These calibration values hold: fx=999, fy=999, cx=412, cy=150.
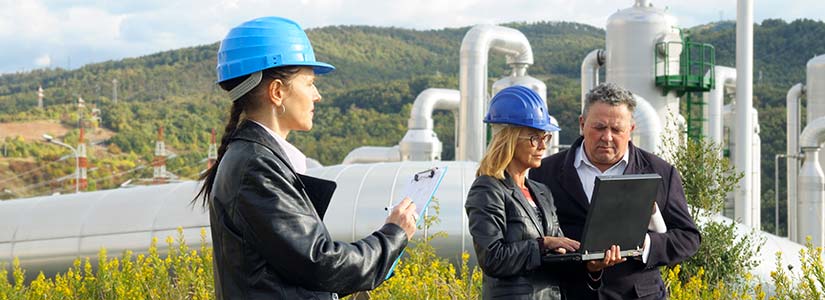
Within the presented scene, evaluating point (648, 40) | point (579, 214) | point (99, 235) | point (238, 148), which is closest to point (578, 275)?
point (579, 214)

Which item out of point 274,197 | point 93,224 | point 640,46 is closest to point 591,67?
point 640,46

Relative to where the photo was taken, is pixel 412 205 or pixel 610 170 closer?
pixel 412 205

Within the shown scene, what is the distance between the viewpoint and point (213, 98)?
66.6 meters

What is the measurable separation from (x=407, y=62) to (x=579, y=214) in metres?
76.0

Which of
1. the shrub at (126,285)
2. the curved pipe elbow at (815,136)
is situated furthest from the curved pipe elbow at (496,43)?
the shrub at (126,285)

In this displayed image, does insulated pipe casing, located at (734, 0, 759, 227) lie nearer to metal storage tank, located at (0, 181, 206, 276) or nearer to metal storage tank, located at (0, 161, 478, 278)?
metal storage tank, located at (0, 161, 478, 278)

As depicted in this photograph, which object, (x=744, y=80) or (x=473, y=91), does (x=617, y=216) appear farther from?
(x=473, y=91)

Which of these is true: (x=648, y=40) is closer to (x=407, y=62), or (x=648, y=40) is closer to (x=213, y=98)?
(x=213, y=98)

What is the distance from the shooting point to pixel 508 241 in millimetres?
3553

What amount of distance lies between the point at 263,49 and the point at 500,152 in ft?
4.31

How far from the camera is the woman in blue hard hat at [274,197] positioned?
2.36 meters

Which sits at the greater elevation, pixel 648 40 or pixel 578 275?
pixel 648 40

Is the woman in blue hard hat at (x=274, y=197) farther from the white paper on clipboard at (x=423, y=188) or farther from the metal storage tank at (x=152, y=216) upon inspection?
the metal storage tank at (x=152, y=216)

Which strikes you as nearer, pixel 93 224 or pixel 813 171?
pixel 93 224
